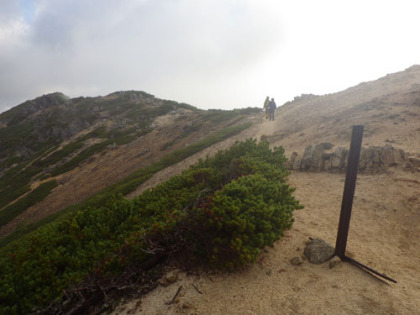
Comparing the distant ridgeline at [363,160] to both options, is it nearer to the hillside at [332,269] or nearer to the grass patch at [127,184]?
the hillside at [332,269]

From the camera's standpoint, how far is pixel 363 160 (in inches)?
508

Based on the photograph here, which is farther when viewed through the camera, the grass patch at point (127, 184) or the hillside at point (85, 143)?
the hillside at point (85, 143)

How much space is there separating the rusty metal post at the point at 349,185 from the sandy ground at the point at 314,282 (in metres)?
0.54

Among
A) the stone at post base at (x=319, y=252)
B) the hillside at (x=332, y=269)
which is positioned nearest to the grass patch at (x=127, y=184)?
the hillside at (x=332, y=269)

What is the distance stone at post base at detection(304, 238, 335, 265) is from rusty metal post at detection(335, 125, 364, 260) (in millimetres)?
195

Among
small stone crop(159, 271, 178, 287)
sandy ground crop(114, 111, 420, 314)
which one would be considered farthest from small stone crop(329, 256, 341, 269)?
small stone crop(159, 271, 178, 287)

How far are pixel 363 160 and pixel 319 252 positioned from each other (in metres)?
8.78

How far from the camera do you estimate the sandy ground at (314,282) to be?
16.5ft

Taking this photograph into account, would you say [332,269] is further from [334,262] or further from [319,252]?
[319,252]

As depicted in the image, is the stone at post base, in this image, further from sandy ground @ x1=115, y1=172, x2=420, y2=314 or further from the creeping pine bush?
the creeping pine bush

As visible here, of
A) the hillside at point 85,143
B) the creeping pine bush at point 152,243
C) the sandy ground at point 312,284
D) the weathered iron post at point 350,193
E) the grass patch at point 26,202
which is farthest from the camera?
the hillside at point 85,143

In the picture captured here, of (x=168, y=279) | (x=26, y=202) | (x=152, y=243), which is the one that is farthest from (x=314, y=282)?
(x=26, y=202)

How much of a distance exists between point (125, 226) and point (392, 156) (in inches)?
522

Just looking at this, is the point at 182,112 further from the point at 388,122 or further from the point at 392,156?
the point at 392,156
